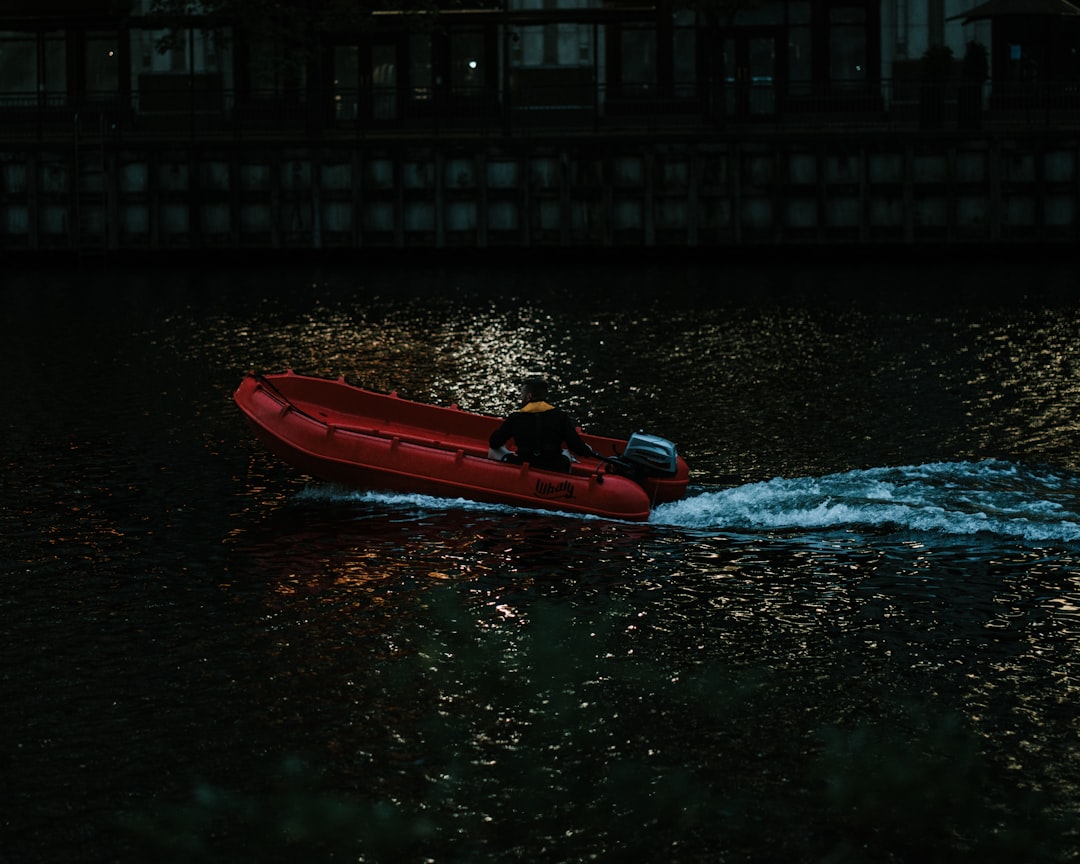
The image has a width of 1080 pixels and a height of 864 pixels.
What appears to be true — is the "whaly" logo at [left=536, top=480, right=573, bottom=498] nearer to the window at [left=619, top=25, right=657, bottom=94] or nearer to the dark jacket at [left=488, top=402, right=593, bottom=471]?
the dark jacket at [left=488, top=402, right=593, bottom=471]

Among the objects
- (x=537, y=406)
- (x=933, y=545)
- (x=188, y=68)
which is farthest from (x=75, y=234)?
(x=933, y=545)

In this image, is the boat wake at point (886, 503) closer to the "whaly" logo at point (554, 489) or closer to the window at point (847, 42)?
the "whaly" logo at point (554, 489)

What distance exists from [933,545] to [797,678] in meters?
4.35

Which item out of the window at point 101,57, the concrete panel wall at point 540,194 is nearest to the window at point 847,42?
the concrete panel wall at point 540,194

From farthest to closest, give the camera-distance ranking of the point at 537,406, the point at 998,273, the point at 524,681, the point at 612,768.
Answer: the point at 998,273
the point at 537,406
the point at 524,681
the point at 612,768

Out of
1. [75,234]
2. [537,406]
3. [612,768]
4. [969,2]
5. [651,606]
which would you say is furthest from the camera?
[969,2]

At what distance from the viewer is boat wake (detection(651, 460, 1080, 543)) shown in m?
17.9

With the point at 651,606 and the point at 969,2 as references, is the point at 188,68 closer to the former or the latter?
the point at 969,2

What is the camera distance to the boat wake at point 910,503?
1788 centimetres

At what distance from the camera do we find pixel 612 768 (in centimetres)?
1165

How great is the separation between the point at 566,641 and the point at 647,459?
4712mm

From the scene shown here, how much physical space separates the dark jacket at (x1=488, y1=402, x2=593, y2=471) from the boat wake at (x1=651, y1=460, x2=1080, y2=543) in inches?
50.1

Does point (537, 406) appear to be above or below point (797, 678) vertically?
above

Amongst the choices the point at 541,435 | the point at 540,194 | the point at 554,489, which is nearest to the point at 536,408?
the point at 541,435
